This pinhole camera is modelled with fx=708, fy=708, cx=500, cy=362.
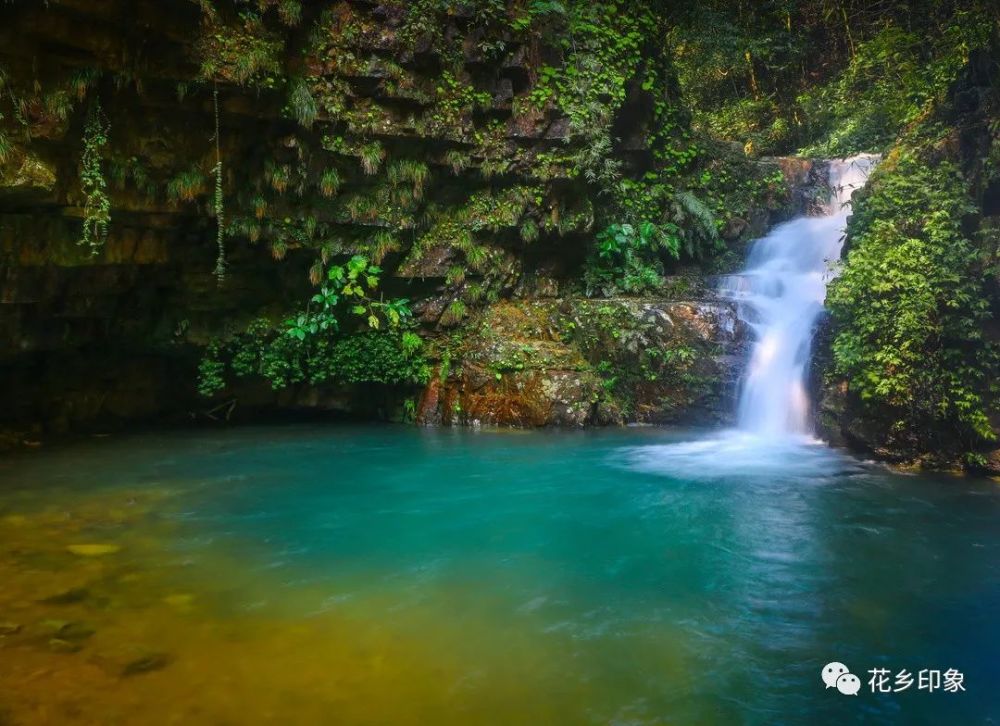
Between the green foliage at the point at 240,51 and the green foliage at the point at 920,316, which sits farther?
the green foliage at the point at 240,51

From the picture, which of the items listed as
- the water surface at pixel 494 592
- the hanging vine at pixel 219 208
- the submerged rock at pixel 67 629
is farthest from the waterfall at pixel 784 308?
the submerged rock at pixel 67 629

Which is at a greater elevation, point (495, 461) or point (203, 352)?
point (203, 352)

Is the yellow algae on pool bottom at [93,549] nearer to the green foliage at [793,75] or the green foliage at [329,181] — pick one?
the green foliage at [329,181]

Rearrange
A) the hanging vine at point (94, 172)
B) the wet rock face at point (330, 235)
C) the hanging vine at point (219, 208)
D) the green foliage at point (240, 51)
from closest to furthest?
the hanging vine at point (94, 172), the green foliage at point (240, 51), the wet rock face at point (330, 235), the hanging vine at point (219, 208)

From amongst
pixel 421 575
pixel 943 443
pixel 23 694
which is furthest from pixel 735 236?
pixel 23 694

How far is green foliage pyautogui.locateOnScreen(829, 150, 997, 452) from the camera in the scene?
8.03 meters

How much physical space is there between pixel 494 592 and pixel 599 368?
23.5ft

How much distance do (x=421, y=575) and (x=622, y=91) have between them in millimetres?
9682

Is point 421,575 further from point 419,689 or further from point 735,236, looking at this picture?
point 735,236

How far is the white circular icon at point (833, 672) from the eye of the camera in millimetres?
3771

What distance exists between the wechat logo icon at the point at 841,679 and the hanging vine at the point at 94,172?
9.24 metres

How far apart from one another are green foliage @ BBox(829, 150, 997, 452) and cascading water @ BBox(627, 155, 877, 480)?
105 cm

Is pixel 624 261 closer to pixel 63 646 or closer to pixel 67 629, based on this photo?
pixel 67 629

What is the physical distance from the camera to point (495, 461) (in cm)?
917
